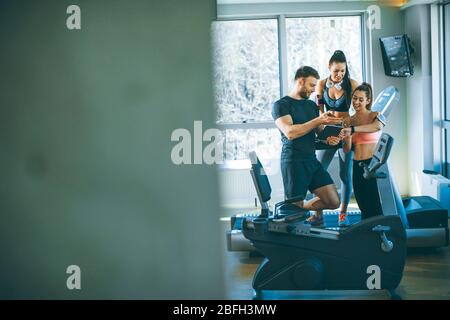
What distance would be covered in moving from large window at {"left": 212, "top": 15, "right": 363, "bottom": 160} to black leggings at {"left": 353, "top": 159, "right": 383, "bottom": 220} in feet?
1.94

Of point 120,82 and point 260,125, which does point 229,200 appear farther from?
point 120,82

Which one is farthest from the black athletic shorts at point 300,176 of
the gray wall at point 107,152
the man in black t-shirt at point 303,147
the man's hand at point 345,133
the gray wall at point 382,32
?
the gray wall at point 107,152

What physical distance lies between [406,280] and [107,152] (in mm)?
2436

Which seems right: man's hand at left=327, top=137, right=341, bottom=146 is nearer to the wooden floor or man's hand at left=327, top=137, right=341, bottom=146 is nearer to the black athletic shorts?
the black athletic shorts

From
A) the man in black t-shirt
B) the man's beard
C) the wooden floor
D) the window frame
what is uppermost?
the window frame

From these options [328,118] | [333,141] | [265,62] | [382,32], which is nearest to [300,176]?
[333,141]

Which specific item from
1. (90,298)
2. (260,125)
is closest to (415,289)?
(260,125)

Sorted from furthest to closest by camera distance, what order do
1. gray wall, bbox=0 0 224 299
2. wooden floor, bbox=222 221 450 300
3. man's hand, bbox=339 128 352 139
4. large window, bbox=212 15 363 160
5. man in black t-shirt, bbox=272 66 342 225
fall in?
large window, bbox=212 15 363 160 → man's hand, bbox=339 128 352 139 → man in black t-shirt, bbox=272 66 342 225 → wooden floor, bbox=222 221 450 300 → gray wall, bbox=0 0 224 299

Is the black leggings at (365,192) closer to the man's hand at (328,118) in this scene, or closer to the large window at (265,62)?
the man's hand at (328,118)

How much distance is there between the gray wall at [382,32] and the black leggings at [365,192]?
0.84ft

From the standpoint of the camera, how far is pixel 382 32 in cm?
398

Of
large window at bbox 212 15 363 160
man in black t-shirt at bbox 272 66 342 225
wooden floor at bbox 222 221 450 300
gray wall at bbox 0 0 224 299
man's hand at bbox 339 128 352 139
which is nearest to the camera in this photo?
gray wall at bbox 0 0 224 299

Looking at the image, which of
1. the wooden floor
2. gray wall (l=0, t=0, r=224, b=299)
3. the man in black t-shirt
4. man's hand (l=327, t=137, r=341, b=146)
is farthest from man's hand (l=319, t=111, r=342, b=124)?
gray wall (l=0, t=0, r=224, b=299)

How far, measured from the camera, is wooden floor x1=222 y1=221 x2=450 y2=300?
3551mm
